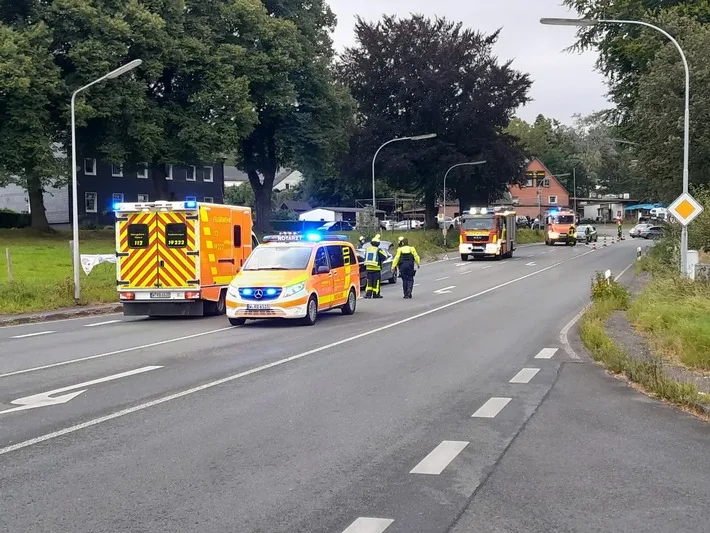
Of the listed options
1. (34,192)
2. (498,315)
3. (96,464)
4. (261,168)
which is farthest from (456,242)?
(96,464)

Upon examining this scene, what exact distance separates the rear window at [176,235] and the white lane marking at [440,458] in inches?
509

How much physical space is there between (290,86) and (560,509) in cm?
4742

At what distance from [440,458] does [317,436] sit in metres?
1.27

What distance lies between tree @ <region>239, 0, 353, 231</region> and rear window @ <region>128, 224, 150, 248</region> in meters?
32.4

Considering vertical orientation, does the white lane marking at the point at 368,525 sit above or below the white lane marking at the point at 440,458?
above

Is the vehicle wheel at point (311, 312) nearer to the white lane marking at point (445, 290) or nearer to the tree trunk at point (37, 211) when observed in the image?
the white lane marking at point (445, 290)

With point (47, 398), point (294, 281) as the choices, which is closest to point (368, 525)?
point (47, 398)

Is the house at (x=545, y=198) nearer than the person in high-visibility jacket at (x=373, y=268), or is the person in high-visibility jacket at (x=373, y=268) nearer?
the person in high-visibility jacket at (x=373, y=268)

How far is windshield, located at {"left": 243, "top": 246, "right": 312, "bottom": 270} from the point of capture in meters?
17.3

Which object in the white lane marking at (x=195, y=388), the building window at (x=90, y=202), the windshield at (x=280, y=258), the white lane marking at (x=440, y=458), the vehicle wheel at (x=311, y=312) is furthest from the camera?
the building window at (x=90, y=202)

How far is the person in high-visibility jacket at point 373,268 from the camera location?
23.1 meters

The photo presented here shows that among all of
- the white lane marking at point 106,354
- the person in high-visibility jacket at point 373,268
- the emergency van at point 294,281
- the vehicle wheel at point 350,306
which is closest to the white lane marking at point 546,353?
the emergency van at point 294,281

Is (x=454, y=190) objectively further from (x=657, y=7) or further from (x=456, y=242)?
(x=657, y=7)

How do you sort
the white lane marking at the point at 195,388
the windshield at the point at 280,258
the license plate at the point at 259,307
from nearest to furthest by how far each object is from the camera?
1. the white lane marking at the point at 195,388
2. the license plate at the point at 259,307
3. the windshield at the point at 280,258
